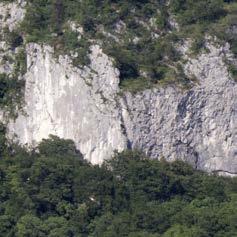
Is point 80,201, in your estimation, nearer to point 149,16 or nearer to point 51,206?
point 51,206

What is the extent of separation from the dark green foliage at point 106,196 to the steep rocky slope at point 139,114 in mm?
531

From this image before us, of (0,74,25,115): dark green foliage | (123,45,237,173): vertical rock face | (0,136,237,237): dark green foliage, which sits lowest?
(0,136,237,237): dark green foliage

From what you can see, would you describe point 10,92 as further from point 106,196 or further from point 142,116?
point 106,196

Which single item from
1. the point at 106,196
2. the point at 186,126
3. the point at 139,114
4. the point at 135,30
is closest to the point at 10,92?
the point at 135,30

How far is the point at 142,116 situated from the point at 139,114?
0.45 feet

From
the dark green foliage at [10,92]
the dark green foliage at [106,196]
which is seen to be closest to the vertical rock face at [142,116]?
the dark green foliage at [106,196]

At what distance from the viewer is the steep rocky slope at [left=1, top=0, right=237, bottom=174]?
106m

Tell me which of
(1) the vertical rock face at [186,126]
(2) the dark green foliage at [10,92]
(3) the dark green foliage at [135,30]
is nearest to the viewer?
(1) the vertical rock face at [186,126]

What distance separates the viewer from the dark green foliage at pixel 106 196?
10412cm

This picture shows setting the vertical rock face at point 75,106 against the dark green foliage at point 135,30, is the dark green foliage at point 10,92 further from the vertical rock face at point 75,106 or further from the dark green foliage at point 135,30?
the dark green foliage at point 135,30

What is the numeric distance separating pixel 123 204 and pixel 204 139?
3655mm

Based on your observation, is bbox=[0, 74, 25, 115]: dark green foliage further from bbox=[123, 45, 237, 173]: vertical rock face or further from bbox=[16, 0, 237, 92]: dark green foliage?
bbox=[123, 45, 237, 173]: vertical rock face

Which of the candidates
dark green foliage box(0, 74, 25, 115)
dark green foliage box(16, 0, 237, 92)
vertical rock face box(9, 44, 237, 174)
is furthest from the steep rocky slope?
dark green foliage box(0, 74, 25, 115)

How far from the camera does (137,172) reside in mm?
106500
